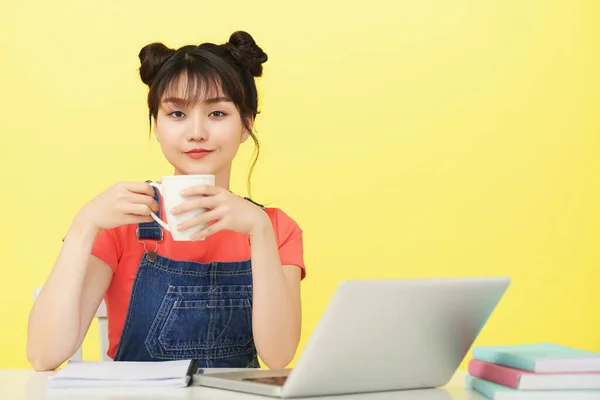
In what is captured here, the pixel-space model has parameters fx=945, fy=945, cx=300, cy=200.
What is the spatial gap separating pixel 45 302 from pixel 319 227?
1533 millimetres

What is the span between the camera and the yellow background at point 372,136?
290 cm

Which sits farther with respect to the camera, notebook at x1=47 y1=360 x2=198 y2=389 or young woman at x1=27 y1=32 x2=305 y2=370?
young woman at x1=27 y1=32 x2=305 y2=370

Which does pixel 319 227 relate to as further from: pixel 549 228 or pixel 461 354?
pixel 461 354

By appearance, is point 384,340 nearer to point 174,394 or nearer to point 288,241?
point 174,394

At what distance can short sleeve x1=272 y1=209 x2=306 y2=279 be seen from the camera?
1.72 meters

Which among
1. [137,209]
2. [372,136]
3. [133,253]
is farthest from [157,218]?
[372,136]

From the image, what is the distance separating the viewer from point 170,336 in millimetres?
1593

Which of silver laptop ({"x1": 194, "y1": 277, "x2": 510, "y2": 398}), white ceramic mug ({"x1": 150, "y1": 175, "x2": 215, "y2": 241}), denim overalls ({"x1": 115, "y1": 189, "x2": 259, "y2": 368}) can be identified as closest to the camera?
silver laptop ({"x1": 194, "y1": 277, "x2": 510, "y2": 398})

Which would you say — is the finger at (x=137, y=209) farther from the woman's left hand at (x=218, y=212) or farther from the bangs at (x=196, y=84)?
the bangs at (x=196, y=84)

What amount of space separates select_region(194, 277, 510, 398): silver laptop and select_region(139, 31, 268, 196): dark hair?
681mm

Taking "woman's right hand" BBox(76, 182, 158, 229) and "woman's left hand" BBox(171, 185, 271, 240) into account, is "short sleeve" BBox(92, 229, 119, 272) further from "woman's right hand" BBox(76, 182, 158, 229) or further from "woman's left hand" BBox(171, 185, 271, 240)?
"woman's left hand" BBox(171, 185, 271, 240)

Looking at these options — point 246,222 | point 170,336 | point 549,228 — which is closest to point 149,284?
point 170,336

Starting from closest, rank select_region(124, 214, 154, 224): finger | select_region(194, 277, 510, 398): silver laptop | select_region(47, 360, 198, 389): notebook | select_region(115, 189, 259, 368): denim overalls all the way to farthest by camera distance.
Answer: select_region(194, 277, 510, 398): silver laptop, select_region(47, 360, 198, 389): notebook, select_region(124, 214, 154, 224): finger, select_region(115, 189, 259, 368): denim overalls

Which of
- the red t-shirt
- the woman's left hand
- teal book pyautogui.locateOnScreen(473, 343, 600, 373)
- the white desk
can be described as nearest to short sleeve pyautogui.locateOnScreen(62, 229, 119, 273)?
the red t-shirt
